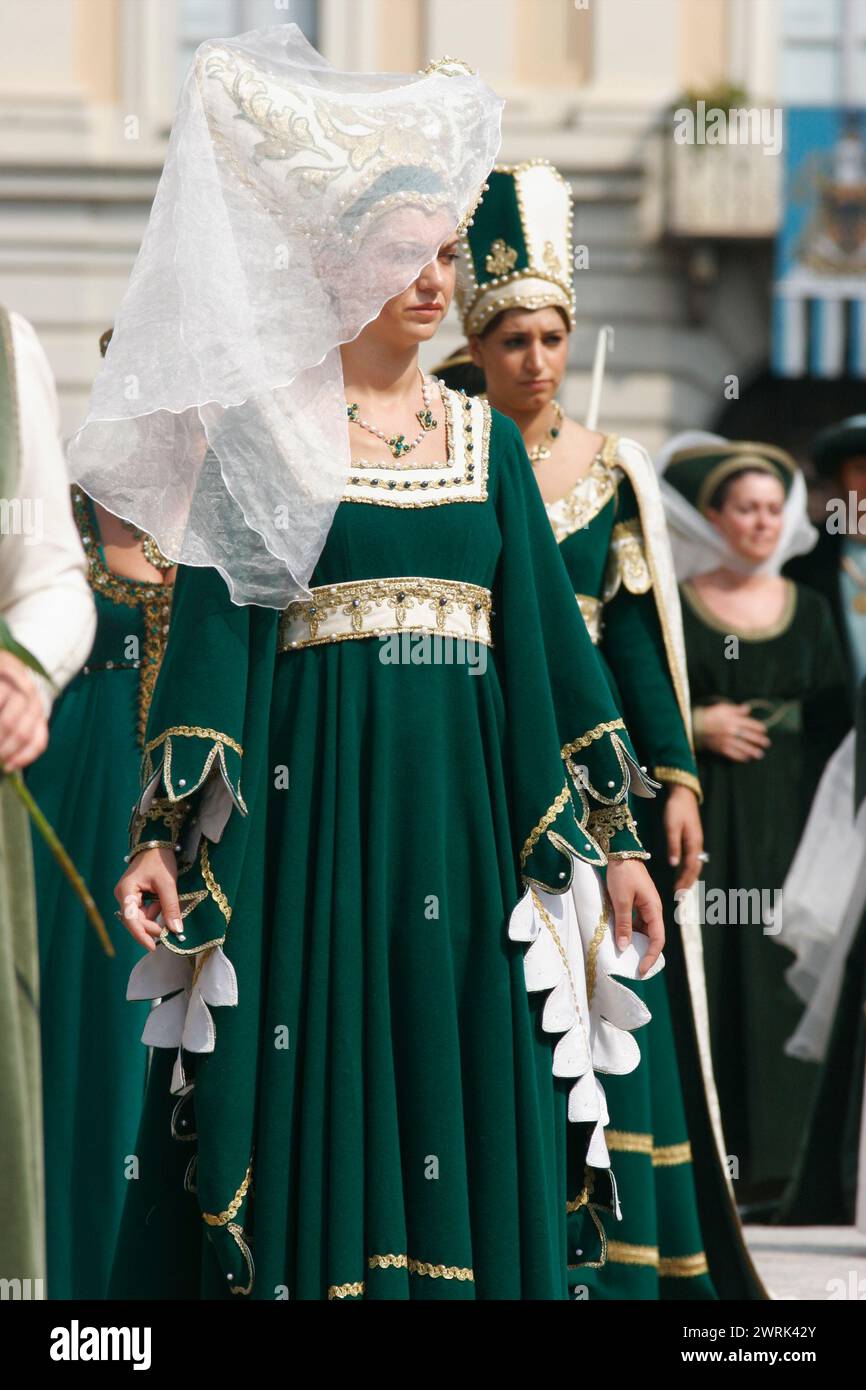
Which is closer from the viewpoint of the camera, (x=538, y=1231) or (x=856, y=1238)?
(x=538, y=1231)

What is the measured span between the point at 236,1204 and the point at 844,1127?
3468 mm

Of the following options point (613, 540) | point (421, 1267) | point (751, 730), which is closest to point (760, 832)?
point (751, 730)

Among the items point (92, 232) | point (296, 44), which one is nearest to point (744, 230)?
point (92, 232)

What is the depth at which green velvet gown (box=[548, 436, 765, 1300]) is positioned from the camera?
16.5ft

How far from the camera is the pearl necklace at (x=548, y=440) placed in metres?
5.25

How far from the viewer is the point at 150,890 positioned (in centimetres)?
378

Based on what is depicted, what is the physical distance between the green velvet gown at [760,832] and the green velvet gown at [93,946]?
257 cm

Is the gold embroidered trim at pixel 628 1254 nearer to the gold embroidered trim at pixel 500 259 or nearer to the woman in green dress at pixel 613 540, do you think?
the woman in green dress at pixel 613 540

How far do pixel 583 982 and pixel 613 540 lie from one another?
1463 mm

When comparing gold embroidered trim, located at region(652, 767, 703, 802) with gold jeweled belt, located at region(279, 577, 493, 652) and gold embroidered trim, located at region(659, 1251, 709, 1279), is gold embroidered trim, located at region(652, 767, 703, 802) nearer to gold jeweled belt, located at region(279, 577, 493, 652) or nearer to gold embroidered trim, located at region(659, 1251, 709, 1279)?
gold embroidered trim, located at region(659, 1251, 709, 1279)

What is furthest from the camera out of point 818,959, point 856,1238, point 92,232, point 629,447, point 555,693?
point 92,232

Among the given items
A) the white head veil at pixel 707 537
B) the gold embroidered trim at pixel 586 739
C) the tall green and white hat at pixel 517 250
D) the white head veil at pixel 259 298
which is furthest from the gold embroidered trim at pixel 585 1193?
the white head veil at pixel 707 537

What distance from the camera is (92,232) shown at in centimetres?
1717
